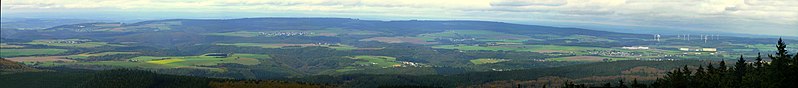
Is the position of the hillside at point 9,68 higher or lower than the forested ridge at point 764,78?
lower

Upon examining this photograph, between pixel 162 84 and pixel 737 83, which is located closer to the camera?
pixel 737 83

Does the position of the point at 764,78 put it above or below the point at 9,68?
above

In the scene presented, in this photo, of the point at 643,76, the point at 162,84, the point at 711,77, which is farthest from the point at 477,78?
the point at 711,77

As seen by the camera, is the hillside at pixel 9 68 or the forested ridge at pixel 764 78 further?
the hillside at pixel 9 68

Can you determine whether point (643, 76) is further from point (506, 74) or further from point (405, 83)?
point (405, 83)

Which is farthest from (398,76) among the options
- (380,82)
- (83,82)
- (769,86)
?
(769,86)

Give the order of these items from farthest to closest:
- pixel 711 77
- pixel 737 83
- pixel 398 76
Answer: pixel 398 76, pixel 711 77, pixel 737 83

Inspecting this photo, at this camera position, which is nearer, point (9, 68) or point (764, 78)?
point (764, 78)

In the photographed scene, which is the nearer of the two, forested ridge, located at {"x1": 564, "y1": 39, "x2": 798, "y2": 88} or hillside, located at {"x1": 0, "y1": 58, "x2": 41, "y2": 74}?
forested ridge, located at {"x1": 564, "y1": 39, "x2": 798, "y2": 88}

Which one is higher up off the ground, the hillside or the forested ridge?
the forested ridge

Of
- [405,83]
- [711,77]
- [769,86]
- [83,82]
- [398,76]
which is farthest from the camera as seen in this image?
[398,76]
